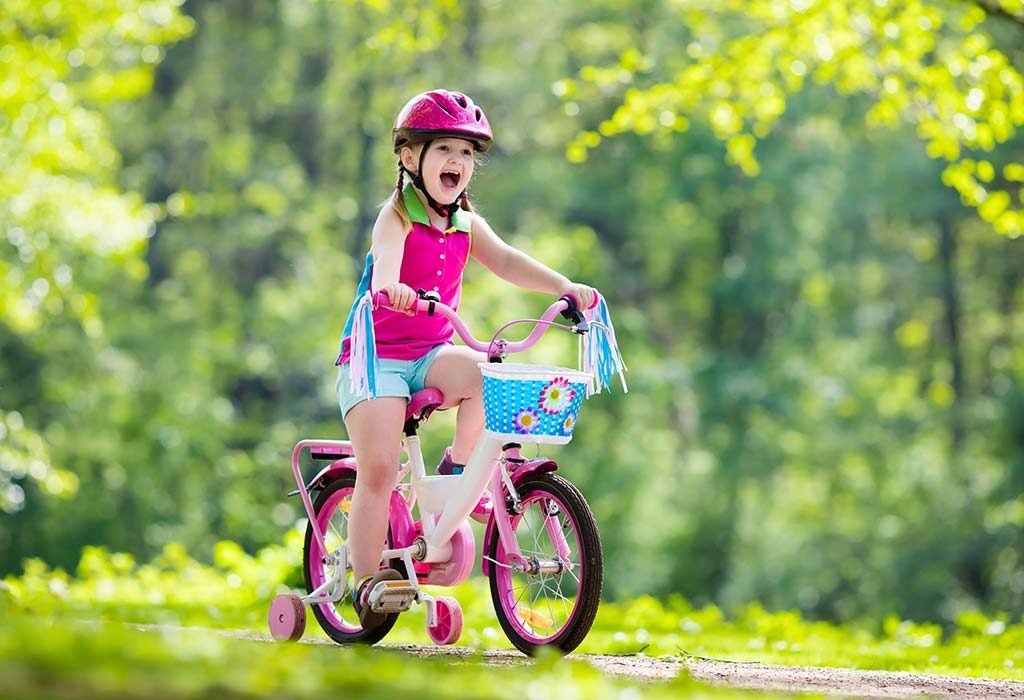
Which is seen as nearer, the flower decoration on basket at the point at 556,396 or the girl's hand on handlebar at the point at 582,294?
the flower decoration on basket at the point at 556,396

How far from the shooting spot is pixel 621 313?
2584 centimetres

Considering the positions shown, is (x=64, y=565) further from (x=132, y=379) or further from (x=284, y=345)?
(x=284, y=345)

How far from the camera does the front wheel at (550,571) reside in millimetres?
4797

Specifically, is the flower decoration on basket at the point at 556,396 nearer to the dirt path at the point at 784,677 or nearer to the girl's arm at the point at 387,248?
the girl's arm at the point at 387,248

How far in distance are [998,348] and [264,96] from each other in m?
13.3

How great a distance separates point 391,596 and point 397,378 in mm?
756

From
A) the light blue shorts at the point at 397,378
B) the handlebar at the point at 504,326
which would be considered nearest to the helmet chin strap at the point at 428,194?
the handlebar at the point at 504,326

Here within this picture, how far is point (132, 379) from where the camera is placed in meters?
22.3

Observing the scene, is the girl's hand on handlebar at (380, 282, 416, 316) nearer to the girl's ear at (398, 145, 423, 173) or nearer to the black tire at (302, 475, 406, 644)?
the girl's ear at (398, 145, 423, 173)

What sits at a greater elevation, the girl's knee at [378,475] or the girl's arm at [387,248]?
the girl's arm at [387,248]

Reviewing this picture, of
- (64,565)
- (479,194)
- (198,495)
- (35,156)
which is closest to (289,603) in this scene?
(35,156)

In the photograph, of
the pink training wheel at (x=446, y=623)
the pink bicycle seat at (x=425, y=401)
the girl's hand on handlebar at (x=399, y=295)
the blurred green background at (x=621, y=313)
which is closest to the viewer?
the girl's hand on handlebar at (x=399, y=295)

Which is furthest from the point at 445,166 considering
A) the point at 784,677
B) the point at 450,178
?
the point at 784,677

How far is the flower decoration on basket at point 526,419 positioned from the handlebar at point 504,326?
0.28 metres
